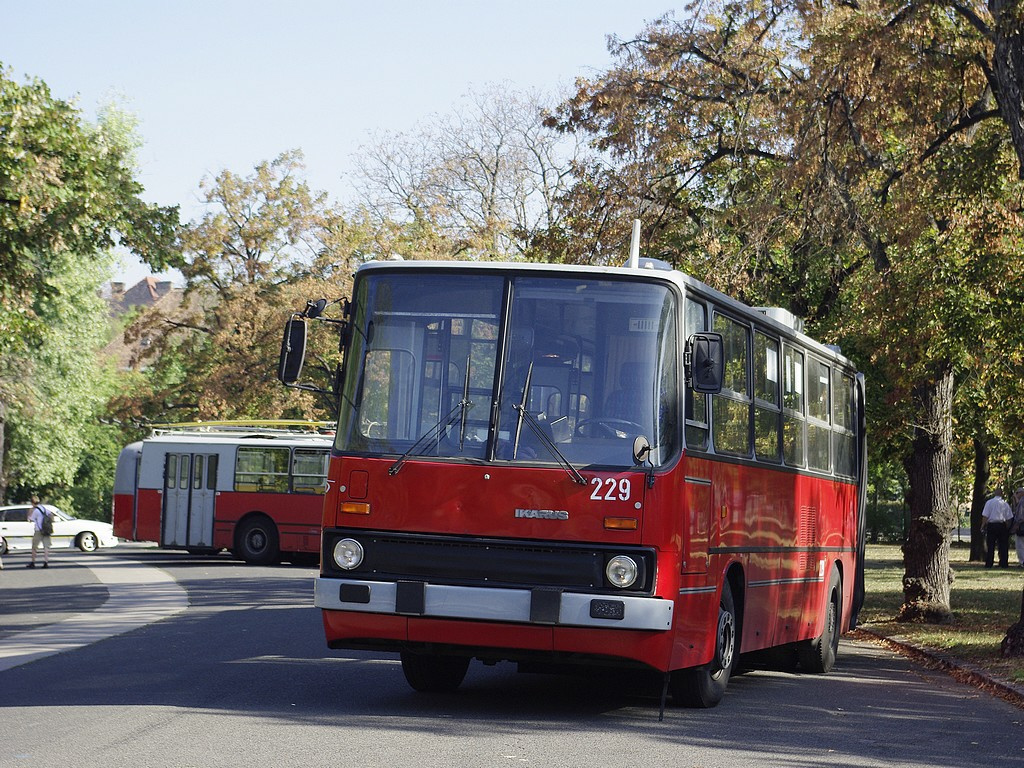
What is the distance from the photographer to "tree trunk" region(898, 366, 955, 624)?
2147 cm

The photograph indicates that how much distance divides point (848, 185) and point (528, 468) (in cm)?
1241

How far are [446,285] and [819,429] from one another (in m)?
5.91

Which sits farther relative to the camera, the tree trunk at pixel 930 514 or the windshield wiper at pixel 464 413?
the tree trunk at pixel 930 514

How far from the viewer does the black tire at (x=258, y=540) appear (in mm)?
36938

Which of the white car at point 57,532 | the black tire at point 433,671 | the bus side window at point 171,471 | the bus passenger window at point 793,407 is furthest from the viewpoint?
the white car at point 57,532

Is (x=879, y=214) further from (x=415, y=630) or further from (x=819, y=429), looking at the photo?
(x=415, y=630)

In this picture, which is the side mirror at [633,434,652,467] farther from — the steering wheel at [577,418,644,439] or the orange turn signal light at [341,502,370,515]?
the orange turn signal light at [341,502,370,515]

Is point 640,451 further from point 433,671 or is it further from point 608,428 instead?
→ point 433,671

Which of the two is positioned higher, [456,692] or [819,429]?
[819,429]

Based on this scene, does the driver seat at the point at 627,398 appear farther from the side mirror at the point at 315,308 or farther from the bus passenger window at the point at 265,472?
the bus passenger window at the point at 265,472

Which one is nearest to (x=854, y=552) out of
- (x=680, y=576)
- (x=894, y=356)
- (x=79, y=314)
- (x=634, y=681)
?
(x=894, y=356)

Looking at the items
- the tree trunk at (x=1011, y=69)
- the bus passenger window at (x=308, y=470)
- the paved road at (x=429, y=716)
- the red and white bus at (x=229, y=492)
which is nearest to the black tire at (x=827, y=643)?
the paved road at (x=429, y=716)

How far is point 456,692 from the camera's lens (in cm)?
1214

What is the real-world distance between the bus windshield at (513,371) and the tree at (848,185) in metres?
7.86
